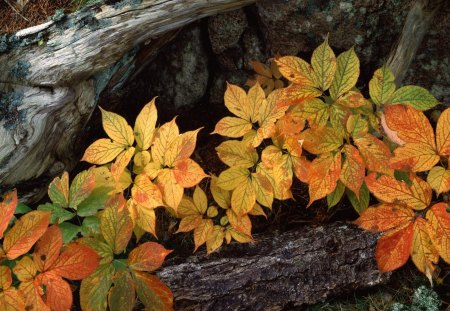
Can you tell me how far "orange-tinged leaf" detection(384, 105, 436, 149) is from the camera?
2.23 m

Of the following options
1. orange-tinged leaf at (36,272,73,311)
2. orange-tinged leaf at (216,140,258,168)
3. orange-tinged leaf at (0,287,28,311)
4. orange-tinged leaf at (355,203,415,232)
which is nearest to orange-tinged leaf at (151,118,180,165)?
orange-tinged leaf at (216,140,258,168)

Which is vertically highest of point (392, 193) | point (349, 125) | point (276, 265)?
point (349, 125)

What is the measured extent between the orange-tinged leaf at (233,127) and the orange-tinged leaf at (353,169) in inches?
22.5

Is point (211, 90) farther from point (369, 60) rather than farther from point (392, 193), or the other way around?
point (392, 193)

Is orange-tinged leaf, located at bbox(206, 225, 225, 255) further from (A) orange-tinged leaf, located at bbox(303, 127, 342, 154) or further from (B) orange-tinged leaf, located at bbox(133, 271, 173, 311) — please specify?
(A) orange-tinged leaf, located at bbox(303, 127, 342, 154)

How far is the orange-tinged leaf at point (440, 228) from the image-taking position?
2180 mm

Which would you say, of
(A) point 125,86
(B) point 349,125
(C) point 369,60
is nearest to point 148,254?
(B) point 349,125

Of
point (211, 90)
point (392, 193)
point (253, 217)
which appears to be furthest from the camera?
point (211, 90)

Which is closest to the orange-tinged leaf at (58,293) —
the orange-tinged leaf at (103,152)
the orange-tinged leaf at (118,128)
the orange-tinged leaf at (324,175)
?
the orange-tinged leaf at (103,152)

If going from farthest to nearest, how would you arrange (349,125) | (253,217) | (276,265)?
(253,217), (276,265), (349,125)

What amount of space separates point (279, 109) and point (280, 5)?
3.71ft

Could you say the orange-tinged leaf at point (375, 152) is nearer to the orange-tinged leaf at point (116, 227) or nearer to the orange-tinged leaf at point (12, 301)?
the orange-tinged leaf at point (116, 227)

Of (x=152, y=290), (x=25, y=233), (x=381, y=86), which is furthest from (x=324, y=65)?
(x=25, y=233)

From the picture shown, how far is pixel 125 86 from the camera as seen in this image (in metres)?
3.50
